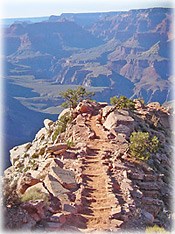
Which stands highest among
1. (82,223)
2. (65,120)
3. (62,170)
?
(65,120)

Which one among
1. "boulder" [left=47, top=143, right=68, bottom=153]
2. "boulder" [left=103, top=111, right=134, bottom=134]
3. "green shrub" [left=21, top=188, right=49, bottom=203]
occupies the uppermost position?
"boulder" [left=103, top=111, right=134, bottom=134]

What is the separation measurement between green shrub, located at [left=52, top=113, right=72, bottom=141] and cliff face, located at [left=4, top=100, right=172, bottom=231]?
131 millimetres

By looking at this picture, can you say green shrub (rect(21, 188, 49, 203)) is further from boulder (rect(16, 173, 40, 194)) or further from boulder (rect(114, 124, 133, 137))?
boulder (rect(114, 124, 133, 137))

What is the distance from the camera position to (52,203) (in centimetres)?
1110

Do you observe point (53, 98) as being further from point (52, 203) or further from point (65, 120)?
point (52, 203)

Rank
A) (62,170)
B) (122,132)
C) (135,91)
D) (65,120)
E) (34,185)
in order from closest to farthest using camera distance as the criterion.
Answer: (34,185), (62,170), (122,132), (65,120), (135,91)

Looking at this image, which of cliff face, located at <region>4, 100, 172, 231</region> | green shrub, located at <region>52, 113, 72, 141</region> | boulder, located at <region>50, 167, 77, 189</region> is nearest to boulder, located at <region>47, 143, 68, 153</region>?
cliff face, located at <region>4, 100, 172, 231</region>

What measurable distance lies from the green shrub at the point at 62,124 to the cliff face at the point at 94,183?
131 mm

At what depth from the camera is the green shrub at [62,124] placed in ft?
67.5

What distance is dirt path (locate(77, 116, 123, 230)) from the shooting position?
36.3ft

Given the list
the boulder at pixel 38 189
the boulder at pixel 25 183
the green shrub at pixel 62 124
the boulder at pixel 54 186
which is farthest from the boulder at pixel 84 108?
the boulder at pixel 38 189

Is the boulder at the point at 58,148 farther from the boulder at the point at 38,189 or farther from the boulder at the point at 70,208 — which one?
the boulder at the point at 70,208

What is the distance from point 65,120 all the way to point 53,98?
13714 centimetres

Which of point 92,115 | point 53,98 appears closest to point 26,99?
point 53,98
